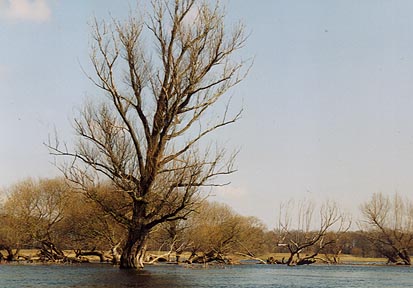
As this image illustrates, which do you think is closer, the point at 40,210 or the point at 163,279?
the point at 163,279

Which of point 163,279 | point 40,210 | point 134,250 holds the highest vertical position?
point 40,210

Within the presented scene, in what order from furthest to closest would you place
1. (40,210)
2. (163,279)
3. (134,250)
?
(40,210)
(134,250)
(163,279)

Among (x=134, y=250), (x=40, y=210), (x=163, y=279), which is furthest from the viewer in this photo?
(x=40, y=210)

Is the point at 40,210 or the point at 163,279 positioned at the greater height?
the point at 40,210

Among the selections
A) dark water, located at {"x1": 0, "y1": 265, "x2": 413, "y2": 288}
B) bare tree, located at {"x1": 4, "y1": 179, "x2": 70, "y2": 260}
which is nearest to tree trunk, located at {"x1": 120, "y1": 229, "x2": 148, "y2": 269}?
dark water, located at {"x1": 0, "y1": 265, "x2": 413, "y2": 288}

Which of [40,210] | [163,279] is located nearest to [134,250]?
[163,279]

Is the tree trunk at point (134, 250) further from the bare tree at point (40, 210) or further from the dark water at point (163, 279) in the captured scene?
the bare tree at point (40, 210)

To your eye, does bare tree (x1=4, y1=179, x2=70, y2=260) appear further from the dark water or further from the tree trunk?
the tree trunk

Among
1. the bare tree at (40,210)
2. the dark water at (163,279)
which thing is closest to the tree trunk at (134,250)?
the dark water at (163,279)

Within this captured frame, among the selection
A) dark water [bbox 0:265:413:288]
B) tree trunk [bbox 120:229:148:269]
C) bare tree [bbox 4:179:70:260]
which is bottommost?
dark water [bbox 0:265:413:288]

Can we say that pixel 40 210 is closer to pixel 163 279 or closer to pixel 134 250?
pixel 134 250

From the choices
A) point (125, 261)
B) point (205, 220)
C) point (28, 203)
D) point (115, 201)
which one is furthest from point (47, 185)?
point (125, 261)

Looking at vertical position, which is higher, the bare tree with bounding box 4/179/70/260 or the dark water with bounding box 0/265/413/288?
the bare tree with bounding box 4/179/70/260

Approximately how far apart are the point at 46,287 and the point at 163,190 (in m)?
12.6
